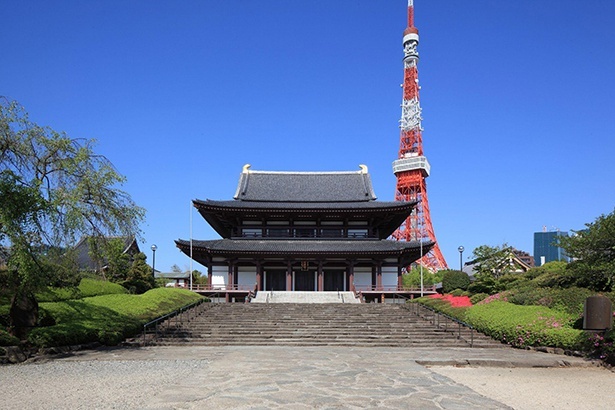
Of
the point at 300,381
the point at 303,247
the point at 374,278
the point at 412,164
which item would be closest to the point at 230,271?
the point at 303,247

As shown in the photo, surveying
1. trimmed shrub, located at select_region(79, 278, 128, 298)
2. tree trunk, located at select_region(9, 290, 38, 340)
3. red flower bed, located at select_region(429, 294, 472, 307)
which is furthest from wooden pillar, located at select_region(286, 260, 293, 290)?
tree trunk, located at select_region(9, 290, 38, 340)

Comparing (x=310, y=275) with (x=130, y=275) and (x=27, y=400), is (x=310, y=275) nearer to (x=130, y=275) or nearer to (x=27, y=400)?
(x=130, y=275)

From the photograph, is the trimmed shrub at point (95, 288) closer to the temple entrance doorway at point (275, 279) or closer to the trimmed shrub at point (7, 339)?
the trimmed shrub at point (7, 339)

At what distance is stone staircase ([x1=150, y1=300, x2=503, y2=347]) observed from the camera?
17938mm

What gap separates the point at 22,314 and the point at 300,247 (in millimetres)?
22394

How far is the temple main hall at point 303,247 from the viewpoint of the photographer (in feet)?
112

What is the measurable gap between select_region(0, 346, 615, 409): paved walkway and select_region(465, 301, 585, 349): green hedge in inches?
35.7

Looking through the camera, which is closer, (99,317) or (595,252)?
(595,252)

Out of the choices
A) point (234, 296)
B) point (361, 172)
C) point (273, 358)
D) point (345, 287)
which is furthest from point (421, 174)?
point (273, 358)

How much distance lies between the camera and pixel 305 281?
118 feet

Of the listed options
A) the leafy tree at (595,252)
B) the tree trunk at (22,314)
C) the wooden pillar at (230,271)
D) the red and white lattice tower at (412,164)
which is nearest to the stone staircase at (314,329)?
the leafy tree at (595,252)

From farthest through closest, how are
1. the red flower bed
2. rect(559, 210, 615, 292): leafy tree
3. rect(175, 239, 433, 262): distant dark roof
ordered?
rect(175, 239, 433, 262): distant dark roof, the red flower bed, rect(559, 210, 615, 292): leafy tree

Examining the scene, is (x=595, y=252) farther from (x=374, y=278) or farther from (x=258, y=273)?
(x=258, y=273)

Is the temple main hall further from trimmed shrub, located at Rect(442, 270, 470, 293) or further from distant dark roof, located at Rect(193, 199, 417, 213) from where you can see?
trimmed shrub, located at Rect(442, 270, 470, 293)
